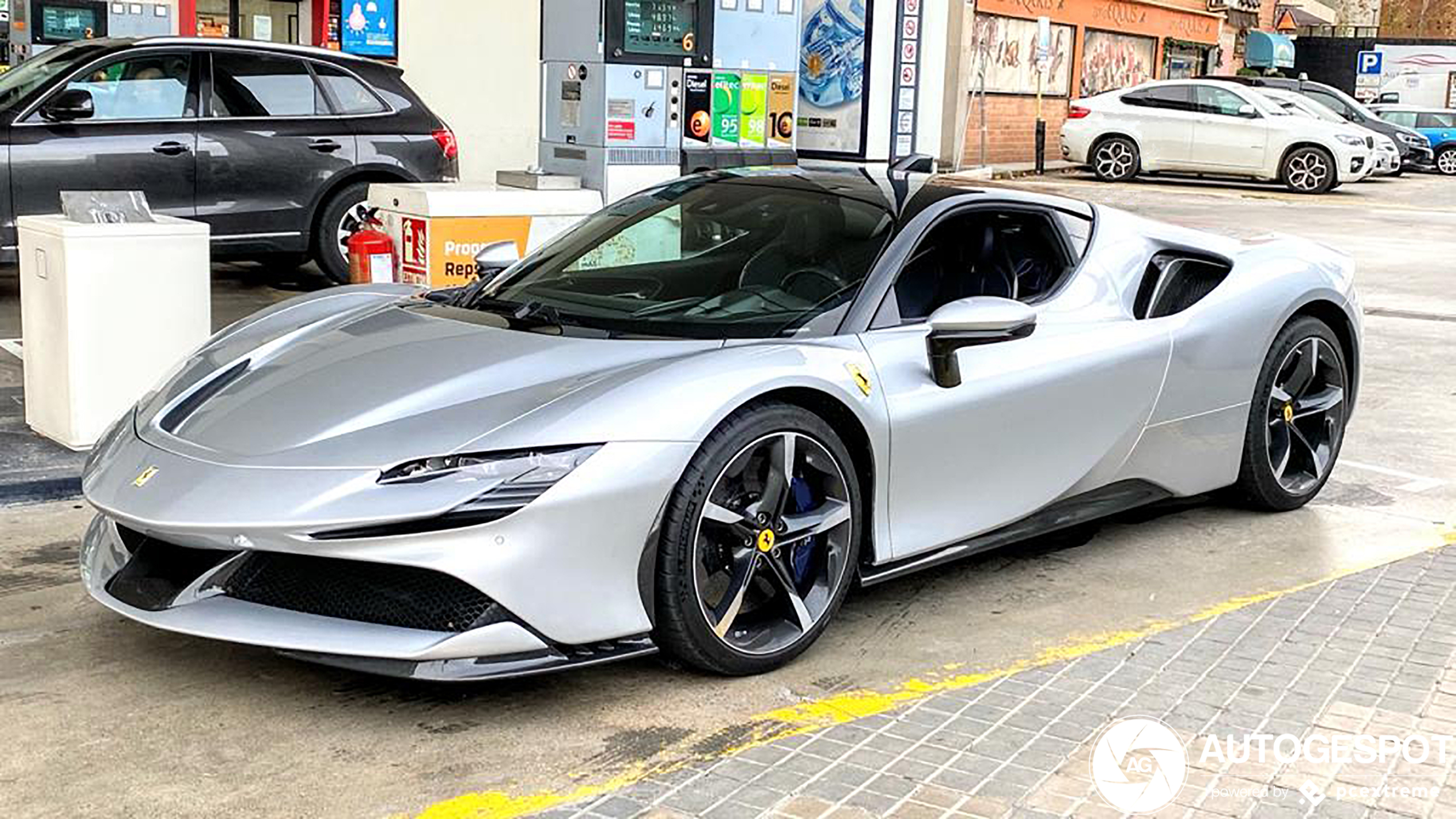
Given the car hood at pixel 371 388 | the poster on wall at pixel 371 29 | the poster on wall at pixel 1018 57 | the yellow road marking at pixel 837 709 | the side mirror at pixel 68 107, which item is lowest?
the yellow road marking at pixel 837 709

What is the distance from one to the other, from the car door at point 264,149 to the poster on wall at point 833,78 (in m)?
3.67

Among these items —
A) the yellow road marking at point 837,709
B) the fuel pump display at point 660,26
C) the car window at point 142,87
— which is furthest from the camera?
the car window at point 142,87

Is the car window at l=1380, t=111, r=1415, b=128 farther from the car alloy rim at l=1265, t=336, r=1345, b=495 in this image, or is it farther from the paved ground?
the paved ground

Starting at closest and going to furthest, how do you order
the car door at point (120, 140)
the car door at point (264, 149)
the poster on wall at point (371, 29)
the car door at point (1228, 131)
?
the car door at point (120, 140) → the car door at point (264, 149) → the poster on wall at point (371, 29) → the car door at point (1228, 131)

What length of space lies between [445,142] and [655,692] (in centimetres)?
772

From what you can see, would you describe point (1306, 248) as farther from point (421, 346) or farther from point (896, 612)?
point (421, 346)

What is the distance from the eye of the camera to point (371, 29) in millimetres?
15039

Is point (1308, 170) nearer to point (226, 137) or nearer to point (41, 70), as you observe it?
point (226, 137)

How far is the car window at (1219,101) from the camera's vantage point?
80.6 ft

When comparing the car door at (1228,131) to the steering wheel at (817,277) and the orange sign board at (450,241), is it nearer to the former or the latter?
the orange sign board at (450,241)

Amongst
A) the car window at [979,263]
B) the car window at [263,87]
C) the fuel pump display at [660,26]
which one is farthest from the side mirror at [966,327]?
the car window at [263,87]

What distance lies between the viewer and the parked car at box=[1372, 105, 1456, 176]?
31234mm

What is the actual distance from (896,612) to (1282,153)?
21612mm

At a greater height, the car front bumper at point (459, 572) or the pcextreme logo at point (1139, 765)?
the car front bumper at point (459, 572)
